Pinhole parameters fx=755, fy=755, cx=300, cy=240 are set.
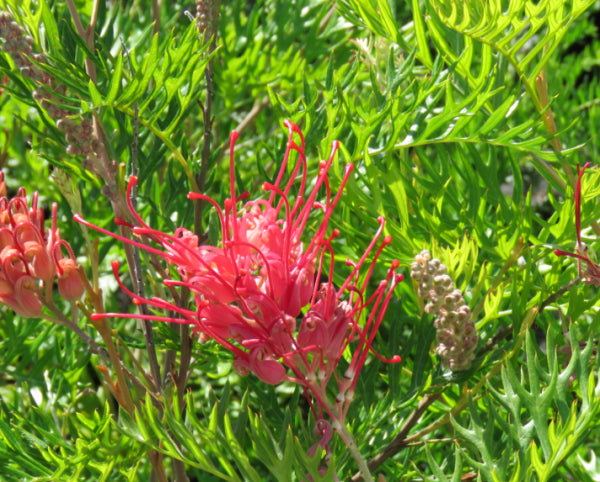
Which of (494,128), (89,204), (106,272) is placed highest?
(494,128)

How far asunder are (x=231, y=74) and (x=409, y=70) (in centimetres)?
34

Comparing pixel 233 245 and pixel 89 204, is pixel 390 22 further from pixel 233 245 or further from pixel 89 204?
pixel 89 204

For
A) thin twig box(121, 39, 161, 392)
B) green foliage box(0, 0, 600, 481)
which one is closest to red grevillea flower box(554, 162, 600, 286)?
green foliage box(0, 0, 600, 481)

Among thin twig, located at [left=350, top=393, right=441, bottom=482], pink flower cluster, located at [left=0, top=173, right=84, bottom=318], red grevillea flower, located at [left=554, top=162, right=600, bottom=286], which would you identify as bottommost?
thin twig, located at [left=350, top=393, right=441, bottom=482]

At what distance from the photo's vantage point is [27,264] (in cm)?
43

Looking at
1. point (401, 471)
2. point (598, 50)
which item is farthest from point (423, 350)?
point (598, 50)

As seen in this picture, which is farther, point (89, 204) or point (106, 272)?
point (106, 272)

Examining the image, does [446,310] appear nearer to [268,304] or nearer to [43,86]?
[268,304]

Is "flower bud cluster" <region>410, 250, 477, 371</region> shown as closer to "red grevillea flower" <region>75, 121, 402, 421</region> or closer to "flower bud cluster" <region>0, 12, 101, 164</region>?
"red grevillea flower" <region>75, 121, 402, 421</region>

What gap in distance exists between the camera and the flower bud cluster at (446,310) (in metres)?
0.45

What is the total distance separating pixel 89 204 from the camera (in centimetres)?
81


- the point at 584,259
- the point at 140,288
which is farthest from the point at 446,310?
the point at 140,288

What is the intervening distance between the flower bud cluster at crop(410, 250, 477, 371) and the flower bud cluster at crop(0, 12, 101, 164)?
0.73 ft

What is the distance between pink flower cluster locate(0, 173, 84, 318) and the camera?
424 millimetres
